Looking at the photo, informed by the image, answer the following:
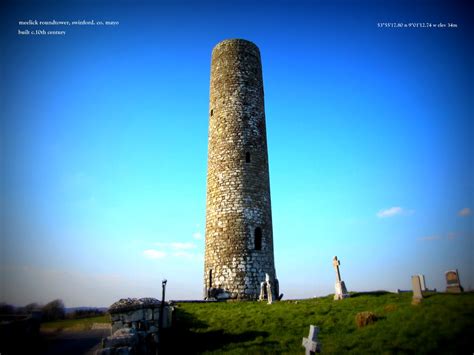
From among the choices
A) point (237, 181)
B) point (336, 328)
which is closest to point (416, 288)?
point (336, 328)

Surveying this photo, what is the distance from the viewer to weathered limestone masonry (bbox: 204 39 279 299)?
56.4 ft

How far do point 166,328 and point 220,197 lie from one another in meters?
9.22

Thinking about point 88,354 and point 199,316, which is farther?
point 199,316

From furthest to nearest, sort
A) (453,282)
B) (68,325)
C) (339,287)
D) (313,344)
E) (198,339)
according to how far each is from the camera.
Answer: (68,325) → (339,287) → (453,282) → (198,339) → (313,344)

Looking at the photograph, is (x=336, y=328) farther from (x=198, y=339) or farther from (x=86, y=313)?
(x=86, y=313)

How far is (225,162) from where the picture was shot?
62.7ft

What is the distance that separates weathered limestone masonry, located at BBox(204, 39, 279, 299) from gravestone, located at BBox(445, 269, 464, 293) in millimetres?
8846

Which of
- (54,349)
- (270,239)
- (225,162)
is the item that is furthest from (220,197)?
(54,349)

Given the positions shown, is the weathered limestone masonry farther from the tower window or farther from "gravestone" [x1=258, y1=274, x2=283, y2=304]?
"gravestone" [x1=258, y1=274, x2=283, y2=304]

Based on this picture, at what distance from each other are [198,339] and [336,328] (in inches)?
165

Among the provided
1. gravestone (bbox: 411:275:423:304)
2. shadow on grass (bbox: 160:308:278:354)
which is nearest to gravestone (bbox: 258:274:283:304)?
shadow on grass (bbox: 160:308:278:354)

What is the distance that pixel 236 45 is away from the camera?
69.8 feet

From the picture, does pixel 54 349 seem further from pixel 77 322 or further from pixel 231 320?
pixel 77 322

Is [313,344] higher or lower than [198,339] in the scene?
higher
